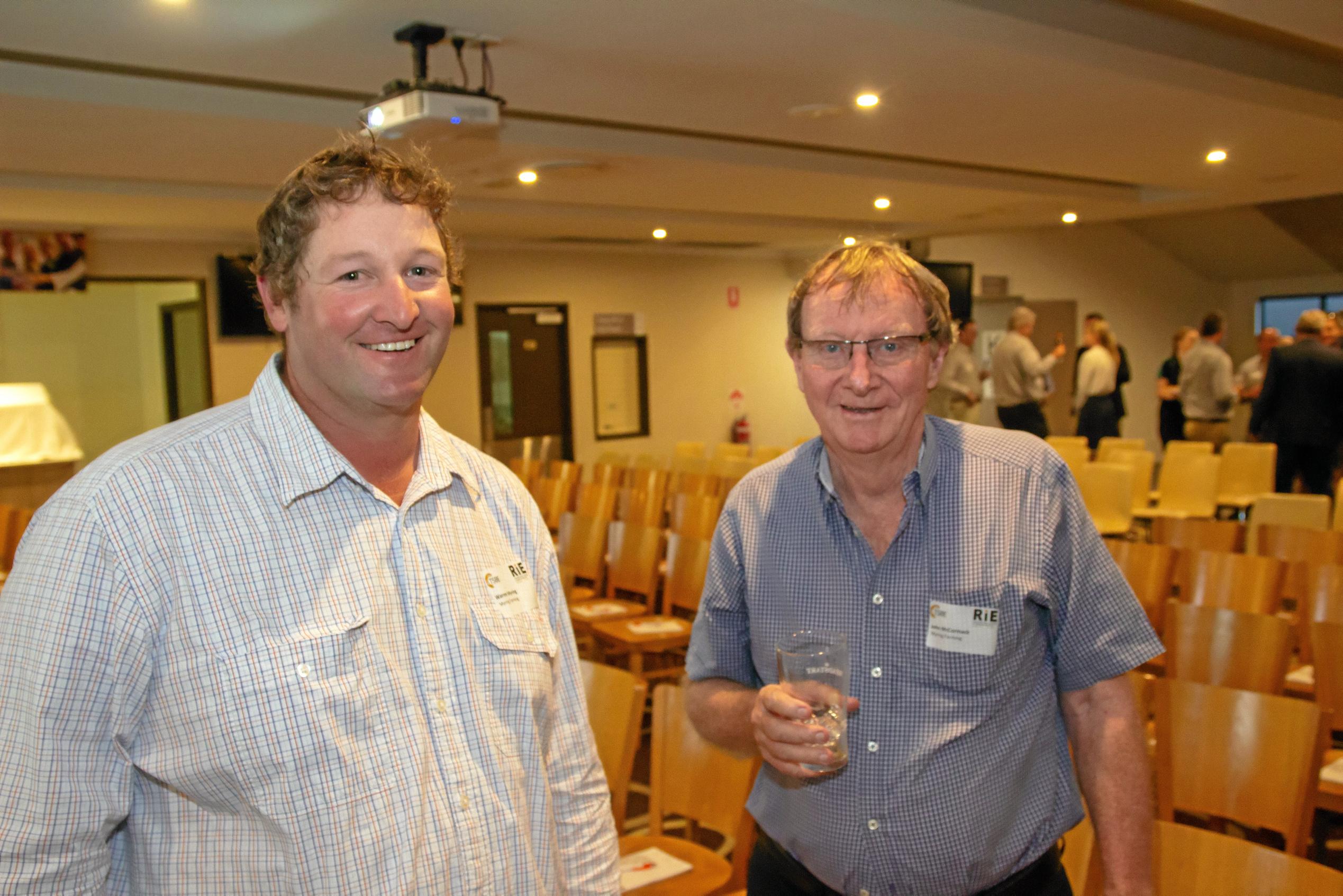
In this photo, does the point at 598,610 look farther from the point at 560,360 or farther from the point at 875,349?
the point at 560,360

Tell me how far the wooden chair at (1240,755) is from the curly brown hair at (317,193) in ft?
6.90

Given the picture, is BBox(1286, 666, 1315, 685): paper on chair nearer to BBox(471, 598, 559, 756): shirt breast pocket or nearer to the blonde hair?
the blonde hair

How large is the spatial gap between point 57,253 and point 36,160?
3201mm

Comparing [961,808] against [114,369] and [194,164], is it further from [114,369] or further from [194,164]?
[114,369]

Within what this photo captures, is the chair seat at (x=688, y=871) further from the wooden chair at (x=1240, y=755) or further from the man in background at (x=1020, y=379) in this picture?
the man in background at (x=1020, y=379)

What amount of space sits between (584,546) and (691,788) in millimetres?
3125

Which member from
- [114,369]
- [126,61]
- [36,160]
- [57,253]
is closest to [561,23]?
[126,61]

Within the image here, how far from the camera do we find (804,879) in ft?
5.56

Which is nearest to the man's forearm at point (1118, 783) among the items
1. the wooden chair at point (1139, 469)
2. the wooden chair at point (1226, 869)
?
the wooden chair at point (1226, 869)

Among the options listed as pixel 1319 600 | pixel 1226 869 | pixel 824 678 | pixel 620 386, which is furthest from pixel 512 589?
pixel 620 386

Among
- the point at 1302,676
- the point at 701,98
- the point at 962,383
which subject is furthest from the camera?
the point at 962,383

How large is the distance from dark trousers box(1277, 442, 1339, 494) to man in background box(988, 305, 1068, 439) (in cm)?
187

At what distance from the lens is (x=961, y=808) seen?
1575 mm

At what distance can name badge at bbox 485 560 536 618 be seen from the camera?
1.47 m
